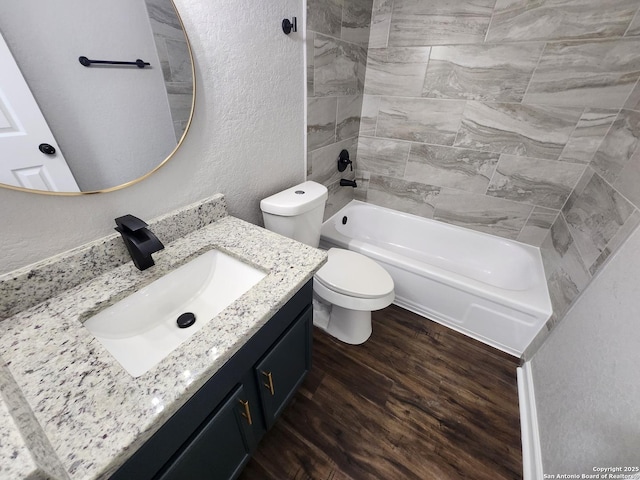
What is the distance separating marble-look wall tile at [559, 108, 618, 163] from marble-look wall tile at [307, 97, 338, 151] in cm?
138

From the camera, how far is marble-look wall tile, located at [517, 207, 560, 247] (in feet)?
5.48

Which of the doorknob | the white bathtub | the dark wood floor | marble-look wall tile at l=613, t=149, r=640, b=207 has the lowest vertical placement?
the dark wood floor

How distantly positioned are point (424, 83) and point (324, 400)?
6.58ft

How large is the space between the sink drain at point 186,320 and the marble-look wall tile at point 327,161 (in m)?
1.05

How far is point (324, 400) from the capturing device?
125 centimetres

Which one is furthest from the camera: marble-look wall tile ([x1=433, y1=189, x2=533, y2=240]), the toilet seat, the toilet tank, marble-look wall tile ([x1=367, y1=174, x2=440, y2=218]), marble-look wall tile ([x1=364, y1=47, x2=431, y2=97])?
marble-look wall tile ([x1=367, y1=174, x2=440, y2=218])

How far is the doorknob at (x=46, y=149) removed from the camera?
60 cm

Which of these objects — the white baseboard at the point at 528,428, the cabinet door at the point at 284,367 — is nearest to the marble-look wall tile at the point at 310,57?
the cabinet door at the point at 284,367

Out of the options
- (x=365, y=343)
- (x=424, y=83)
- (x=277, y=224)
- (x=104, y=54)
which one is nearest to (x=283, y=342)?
(x=277, y=224)

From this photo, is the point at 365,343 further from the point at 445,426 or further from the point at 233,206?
the point at 233,206

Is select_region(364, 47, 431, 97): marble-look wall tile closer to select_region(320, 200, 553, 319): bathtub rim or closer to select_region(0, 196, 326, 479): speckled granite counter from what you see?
select_region(320, 200, 553, 319): bathtub rim

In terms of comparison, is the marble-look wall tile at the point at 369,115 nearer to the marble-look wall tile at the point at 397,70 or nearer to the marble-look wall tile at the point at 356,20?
the marble-look wall tile at the point at 397,70

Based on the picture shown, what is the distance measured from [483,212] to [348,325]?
1318 millimetres

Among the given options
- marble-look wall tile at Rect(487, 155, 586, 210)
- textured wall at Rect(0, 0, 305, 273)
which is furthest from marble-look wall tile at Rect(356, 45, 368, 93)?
marble-look wall tile at Rect(487, 155, 586, 210)
